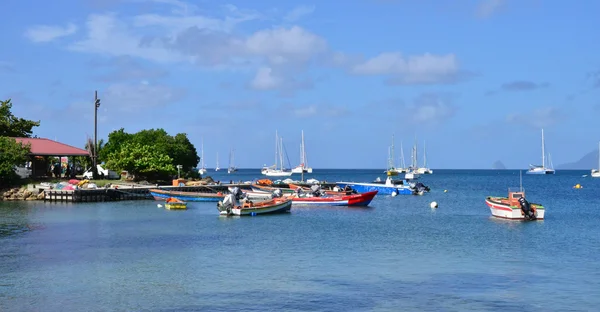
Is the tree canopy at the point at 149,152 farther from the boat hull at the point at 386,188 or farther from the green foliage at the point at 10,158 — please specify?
the boat hull at the point at 386,188

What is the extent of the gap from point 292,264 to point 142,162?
6798 cm

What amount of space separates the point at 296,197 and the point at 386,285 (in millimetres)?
52276

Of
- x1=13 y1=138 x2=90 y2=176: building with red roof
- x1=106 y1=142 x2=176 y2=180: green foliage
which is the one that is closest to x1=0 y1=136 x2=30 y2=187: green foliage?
x1=13 y1=138 x2=90 y2=176: building with red roof

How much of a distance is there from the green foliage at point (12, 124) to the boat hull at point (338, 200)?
46772mm

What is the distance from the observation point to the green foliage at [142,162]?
97.9 m

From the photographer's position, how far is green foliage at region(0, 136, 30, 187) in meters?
81.3

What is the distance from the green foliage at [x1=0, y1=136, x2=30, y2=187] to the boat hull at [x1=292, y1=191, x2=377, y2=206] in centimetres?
3572

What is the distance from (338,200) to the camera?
78562 millimetres

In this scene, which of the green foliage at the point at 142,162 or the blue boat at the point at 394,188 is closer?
the green foliage at the point at 142,162

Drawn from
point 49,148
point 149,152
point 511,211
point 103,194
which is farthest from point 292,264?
point 149,152

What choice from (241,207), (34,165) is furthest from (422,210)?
(34,165)

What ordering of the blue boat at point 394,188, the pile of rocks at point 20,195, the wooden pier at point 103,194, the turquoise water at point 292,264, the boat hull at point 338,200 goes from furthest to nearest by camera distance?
the blue boat at point 394,188 < the pile of rocks at point 20,195 < the wooden pier at point 103,194 < the boat hull at point 338,200 < the turquoise water at point 292,264

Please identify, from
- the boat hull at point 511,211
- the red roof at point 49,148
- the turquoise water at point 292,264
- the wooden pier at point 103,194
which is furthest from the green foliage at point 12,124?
the boat hull at point 511,211

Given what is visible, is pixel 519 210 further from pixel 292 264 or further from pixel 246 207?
pixel 292 264
